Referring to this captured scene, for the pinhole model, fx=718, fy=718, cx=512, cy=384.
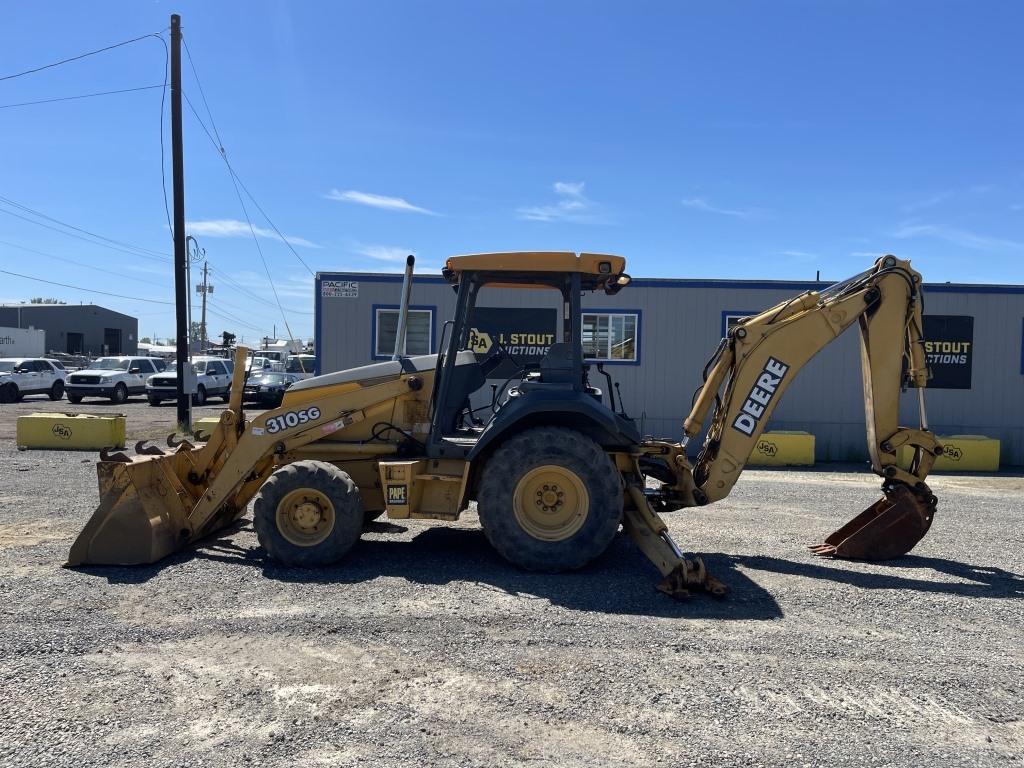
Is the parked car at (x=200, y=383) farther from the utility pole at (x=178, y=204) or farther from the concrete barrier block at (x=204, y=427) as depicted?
the concrete barrier block at (x=204, y=427)

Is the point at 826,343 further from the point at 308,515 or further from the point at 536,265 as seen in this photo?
the point at 308,515

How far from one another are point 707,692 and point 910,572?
3.34 m

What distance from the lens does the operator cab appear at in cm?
592

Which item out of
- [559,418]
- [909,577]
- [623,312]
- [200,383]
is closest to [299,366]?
[200,383]

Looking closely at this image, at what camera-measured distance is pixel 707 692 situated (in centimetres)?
387

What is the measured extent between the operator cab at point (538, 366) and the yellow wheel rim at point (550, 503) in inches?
18.4

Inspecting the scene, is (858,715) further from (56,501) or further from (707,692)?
(56,501)

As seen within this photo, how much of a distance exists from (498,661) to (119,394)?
27100mm

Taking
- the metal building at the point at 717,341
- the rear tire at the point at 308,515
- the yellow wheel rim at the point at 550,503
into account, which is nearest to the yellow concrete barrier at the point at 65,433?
the metal building at the point at 717,341

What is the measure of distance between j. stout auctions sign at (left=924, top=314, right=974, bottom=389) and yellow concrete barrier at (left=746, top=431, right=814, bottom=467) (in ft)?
10.9

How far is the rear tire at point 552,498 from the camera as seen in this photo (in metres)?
5.78

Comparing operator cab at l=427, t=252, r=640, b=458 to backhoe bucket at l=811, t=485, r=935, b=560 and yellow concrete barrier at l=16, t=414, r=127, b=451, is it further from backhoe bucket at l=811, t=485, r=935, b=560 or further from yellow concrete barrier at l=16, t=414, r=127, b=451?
yellow concrete barrier at l=16, t=414, r=127, b=451

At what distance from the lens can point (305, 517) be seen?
5953mm

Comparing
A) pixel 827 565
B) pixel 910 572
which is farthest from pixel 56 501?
pixel 910 572
